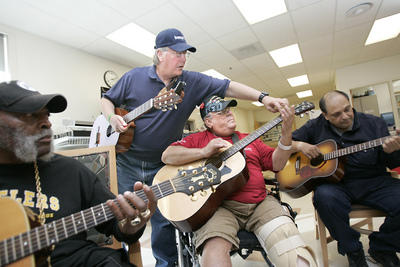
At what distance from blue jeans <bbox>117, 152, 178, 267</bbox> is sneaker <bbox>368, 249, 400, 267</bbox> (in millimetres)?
1587

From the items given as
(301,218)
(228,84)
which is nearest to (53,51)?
(228,84)

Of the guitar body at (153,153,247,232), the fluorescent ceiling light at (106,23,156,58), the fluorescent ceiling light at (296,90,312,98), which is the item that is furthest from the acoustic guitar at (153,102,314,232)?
the fluorescent ceiling light at (296,90,312,98)

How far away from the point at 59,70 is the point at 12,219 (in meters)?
4.21

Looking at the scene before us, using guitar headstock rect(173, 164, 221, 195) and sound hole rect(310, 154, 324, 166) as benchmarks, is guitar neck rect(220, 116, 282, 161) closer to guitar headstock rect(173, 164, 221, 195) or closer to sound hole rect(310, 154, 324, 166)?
guitar headstock rect(173, 164, 221, 195)

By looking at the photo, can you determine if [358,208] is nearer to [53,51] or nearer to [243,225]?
[243,225]

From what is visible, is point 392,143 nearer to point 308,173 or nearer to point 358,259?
point 308,173

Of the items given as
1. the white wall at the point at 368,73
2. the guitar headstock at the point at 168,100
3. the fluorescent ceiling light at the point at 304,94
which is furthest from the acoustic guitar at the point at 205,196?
the fluorescent ceiling light at the point at 304,94

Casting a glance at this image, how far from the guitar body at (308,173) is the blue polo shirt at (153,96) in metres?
1.03

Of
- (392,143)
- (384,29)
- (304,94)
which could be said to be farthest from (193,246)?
(304,94)

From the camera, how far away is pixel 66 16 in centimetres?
342

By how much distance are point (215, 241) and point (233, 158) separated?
1.65ft

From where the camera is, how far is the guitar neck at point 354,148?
67.7 inches

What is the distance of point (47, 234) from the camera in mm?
706

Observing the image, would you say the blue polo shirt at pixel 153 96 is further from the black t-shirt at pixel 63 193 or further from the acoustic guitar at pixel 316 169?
the acoustic guitar at pixel 316 169
